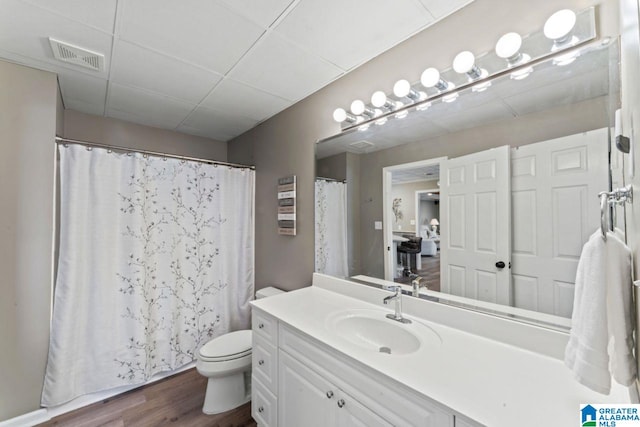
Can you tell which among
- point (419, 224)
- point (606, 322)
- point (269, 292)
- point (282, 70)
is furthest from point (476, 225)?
point (269, 292)

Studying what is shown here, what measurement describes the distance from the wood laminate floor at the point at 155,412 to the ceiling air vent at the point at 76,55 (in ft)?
7.44

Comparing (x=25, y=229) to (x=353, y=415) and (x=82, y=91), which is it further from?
(x=353, y=415)

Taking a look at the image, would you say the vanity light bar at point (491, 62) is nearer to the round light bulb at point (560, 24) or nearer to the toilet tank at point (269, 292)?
the round light bulb at point (560, 24)

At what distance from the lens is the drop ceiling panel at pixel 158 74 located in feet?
5.09

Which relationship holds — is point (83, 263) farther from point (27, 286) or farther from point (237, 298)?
point (237, 298)

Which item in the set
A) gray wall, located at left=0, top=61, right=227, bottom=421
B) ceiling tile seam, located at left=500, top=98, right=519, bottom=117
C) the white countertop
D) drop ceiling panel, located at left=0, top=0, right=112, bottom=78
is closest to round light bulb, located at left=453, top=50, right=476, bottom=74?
ceiling tile seam, located at left=500, top=98, right=519, bottom=117

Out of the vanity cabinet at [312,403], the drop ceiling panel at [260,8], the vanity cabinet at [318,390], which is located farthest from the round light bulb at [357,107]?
the vanity cabinet at [312,403]

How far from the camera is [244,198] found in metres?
2.65

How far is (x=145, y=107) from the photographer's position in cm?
224

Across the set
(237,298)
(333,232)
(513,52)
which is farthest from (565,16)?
(237,298)

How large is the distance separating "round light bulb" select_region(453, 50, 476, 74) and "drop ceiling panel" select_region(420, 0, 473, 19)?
0.79 feet

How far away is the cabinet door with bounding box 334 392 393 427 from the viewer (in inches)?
36.3

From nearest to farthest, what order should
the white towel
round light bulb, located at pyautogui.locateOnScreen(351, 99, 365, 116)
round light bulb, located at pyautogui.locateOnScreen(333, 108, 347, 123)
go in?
the white towel
round light bulb, located at pyautogui.locateOnScreen(351, 99, 365, 116)
round light bulb, located at pyautogui.locateOnScreen(333, 108, 347, 123)

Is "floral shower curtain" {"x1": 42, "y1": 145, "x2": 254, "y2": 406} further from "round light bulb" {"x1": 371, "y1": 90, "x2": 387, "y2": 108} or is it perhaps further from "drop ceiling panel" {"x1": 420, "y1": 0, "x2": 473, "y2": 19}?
"drop ceiling panel" {"x1": 420, "y1": 0, "x2": 473, "y2": 19}
